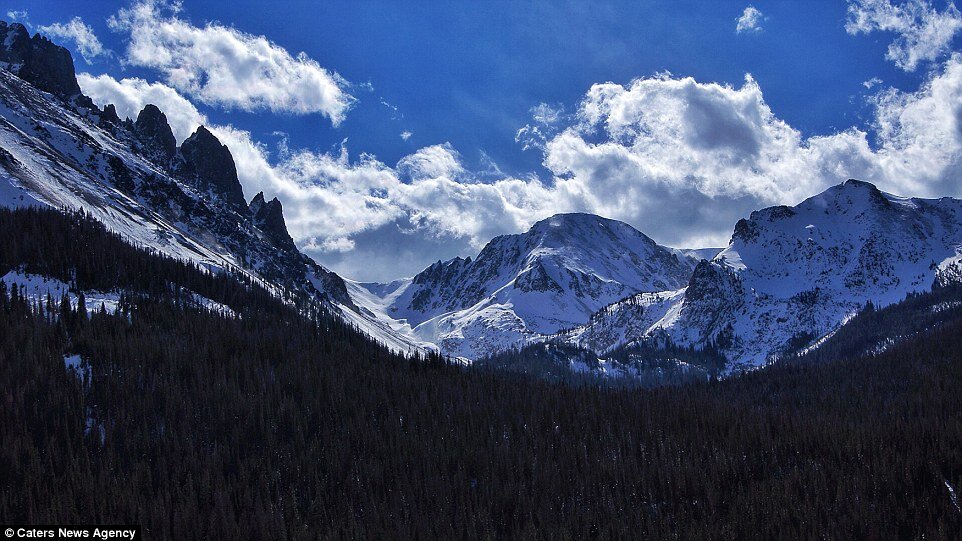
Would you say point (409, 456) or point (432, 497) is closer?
point (432, 497)

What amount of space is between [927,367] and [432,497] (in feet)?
450

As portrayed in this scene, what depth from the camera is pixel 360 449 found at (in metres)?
47.0

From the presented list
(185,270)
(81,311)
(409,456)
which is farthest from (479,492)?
(185,270)

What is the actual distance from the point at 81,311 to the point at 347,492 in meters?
39.0

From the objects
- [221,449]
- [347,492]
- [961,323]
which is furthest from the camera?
[961,323]

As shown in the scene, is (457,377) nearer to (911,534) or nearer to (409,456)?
(409,456)

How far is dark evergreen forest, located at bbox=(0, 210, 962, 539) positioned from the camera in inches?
1318

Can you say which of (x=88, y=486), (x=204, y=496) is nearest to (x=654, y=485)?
(x=204, y=496)

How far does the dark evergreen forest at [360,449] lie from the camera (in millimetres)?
33469

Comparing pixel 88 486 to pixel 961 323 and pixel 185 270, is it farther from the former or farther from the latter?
pixel 961 323

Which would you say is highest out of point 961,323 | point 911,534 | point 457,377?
point 961,323

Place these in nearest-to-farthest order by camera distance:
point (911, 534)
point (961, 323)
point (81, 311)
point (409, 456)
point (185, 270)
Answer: point (911, 534)
point (409, 456)
point (81, 311)
point (185, 270)
point (961, 323)

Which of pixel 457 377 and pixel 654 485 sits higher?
pixel 457 377

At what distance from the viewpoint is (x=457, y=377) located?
77562 mm
